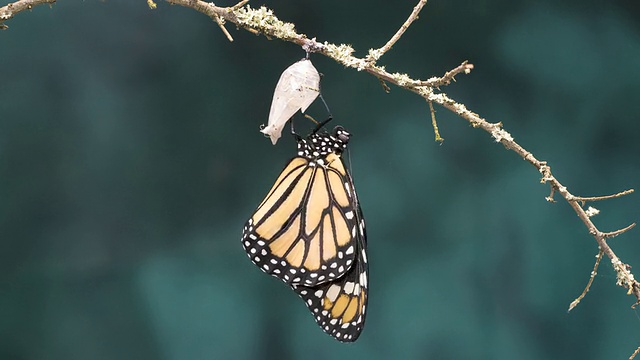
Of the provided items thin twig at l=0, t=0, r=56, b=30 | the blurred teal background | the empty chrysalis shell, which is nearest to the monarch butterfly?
the empty chrysalis shell

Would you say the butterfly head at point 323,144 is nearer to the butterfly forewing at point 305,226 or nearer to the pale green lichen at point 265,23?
the butterfly forewing at point 305,226

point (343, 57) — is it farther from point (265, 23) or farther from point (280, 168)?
point (280, 168)

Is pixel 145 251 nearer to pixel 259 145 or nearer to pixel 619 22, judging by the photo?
pixel 259 145

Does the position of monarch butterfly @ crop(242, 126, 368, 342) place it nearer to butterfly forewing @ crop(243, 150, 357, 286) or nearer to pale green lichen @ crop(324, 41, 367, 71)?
butterfly forewing @ crop(243, 150, 357, 286)

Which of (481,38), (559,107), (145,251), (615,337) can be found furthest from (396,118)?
(615,337)

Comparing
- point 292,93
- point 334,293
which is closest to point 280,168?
point 334,293

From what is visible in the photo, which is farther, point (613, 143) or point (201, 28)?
point (613, 143)
